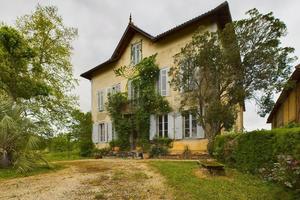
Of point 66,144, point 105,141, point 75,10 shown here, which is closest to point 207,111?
point 75,10

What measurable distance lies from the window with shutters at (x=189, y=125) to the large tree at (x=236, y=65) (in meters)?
2.77

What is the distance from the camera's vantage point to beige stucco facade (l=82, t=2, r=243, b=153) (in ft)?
61.7

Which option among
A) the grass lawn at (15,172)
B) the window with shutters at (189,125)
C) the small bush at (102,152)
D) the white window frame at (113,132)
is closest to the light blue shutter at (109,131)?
the white window frame at (113,132)

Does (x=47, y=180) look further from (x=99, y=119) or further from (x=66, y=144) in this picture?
(x=66, y=144)

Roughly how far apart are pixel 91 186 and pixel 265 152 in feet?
18.2

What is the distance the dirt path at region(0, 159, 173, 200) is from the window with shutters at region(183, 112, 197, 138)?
6.55m

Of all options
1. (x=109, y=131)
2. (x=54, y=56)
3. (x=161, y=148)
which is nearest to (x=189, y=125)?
(x=161, y=148)

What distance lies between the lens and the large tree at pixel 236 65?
14.9m

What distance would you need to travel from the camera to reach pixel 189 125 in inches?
766

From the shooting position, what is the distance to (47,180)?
38.7 feet

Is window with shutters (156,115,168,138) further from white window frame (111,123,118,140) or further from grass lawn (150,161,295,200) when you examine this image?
grass lawn (150,161,295,200)

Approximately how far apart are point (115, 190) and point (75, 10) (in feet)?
36.3

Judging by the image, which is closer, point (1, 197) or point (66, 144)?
point (1, 197)

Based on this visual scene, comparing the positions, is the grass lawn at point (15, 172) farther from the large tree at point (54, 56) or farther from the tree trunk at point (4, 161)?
the large tree at point (54, 56)
